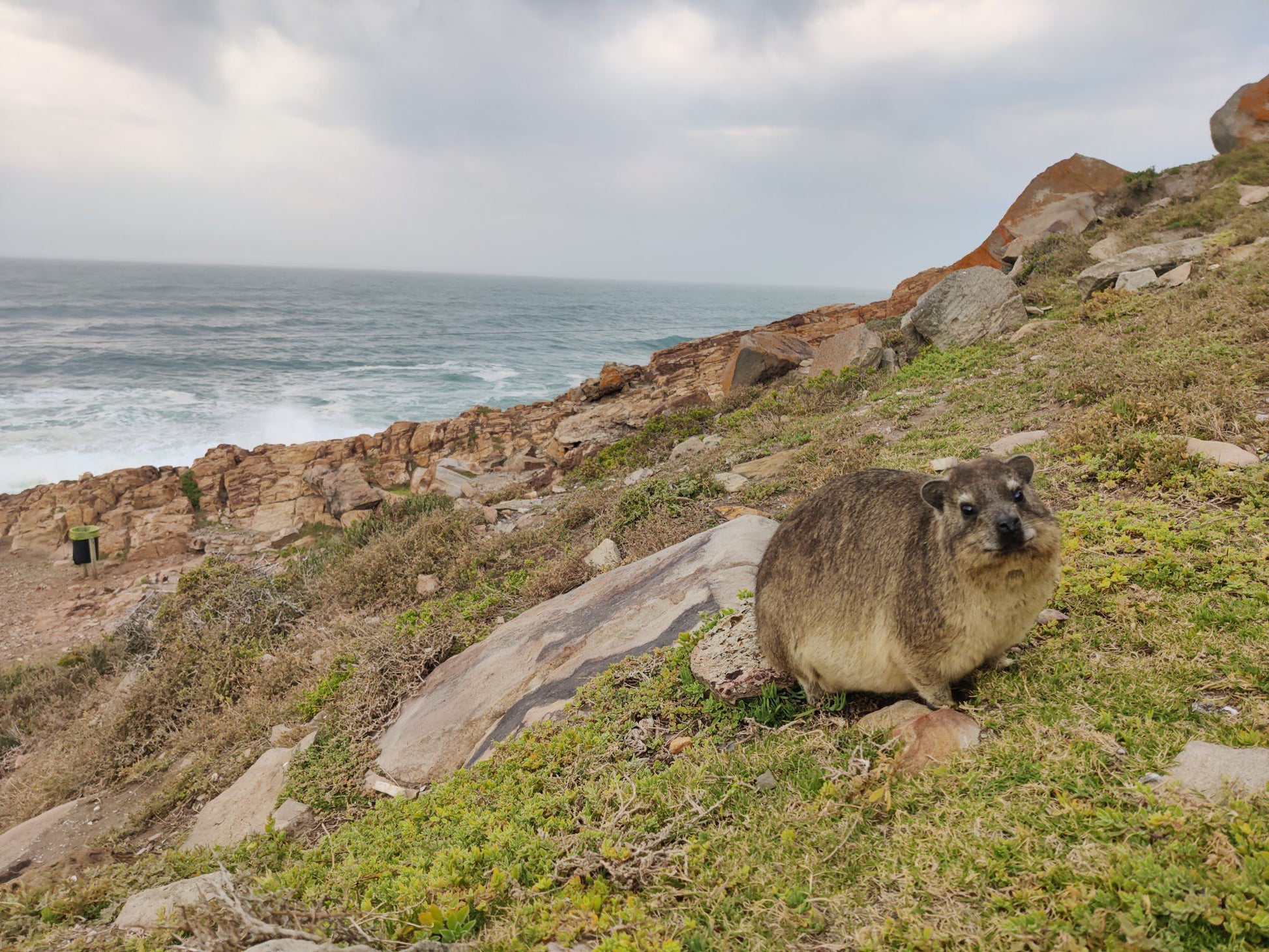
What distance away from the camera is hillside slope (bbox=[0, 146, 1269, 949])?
253cm

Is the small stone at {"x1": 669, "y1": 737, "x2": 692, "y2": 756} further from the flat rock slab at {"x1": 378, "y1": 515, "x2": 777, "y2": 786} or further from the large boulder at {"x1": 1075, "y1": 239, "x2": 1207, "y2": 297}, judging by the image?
the large boulder at {"x1": 1075, "y1": 239, "x2": 1207, "y2": 297}

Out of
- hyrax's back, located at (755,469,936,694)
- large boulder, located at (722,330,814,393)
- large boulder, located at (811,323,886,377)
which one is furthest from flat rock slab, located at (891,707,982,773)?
large boulder, located at (722,330,814,393)

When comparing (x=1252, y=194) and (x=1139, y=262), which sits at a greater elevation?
(x=1252, y=194)

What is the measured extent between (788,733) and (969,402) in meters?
8.34

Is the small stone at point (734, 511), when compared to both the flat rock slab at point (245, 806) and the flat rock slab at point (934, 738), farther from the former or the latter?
the flat rock slab at point (245, 806)

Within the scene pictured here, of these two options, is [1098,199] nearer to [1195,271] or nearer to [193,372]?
[1195,271]

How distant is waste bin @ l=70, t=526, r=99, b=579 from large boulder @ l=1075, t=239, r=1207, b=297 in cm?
2587

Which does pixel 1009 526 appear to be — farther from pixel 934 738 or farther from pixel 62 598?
pixel 62 598

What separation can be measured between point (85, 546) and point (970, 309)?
24.0 m

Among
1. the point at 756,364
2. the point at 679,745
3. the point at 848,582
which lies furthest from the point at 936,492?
the point at 756,364

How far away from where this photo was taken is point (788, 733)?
3.98m

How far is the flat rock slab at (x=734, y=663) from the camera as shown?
431 centimetres

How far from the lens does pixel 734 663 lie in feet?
14.6

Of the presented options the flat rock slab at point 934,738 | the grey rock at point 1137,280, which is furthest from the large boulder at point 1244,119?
the flat rock slab at point 934,738
